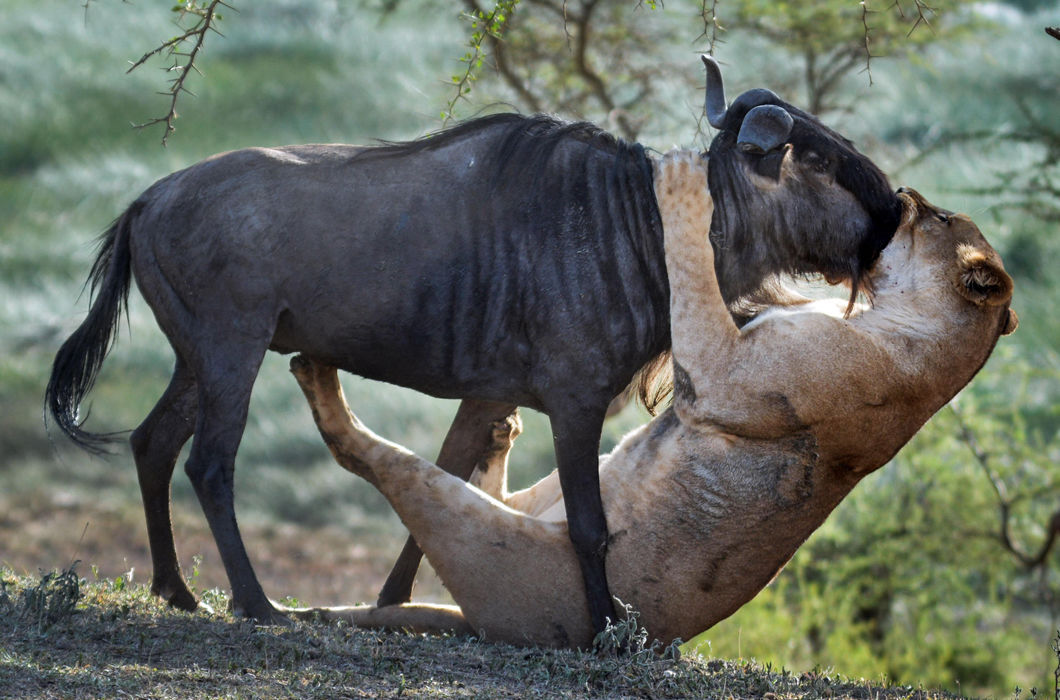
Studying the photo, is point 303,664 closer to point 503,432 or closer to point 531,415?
point 503,432

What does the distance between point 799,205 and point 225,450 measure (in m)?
2.48

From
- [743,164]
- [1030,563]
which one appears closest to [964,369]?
[743,164]

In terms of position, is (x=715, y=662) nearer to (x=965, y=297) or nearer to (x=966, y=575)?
(x=965, y=297)

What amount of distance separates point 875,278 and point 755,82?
669 cm

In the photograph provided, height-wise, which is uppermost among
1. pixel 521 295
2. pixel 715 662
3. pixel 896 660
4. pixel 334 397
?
pixel 521 295

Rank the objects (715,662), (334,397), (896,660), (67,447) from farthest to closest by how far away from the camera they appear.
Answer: (67,447)
(896,660)
(334,397)
(715,662)

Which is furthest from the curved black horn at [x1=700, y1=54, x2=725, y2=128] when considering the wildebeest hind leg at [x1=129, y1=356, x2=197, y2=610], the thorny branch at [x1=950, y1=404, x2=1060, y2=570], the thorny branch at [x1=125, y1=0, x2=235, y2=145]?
the thorny branch at [x1=950, y1=404, x2=1060, y2=570]

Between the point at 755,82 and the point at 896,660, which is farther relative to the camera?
the point at 755,82

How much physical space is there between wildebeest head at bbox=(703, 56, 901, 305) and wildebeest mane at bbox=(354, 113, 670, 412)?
309mm

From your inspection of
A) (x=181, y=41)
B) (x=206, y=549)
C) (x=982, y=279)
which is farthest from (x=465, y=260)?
(x=206, y=549)

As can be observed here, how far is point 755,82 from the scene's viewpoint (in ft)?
37.9

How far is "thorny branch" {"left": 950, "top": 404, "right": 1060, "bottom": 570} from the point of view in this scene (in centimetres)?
916

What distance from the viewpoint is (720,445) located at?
4898 millimetres

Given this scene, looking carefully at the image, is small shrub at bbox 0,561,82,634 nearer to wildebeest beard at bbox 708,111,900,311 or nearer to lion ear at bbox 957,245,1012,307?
wildebeest beard at bbox 708,111,900,311
